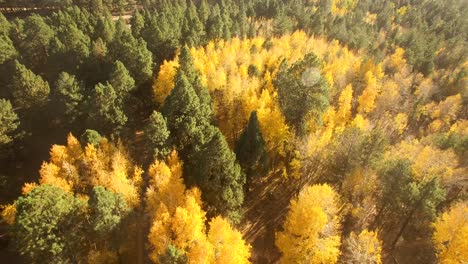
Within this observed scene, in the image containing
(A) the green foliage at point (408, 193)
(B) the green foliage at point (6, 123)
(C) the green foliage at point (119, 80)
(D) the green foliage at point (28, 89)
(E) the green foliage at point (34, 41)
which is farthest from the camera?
(E) the green foliage at point (34, 41)

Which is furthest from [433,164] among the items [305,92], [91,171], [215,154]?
[91,171]

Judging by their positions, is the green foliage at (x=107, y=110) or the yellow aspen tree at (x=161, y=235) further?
the green foliage at (x=107, y=110)

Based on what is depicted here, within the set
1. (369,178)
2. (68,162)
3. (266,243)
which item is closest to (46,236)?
(68,162)

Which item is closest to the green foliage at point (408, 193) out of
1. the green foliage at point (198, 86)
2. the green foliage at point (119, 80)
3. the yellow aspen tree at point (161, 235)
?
the green foliage at point (198, 86)

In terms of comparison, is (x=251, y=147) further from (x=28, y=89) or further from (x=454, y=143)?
(x=28, y=89)

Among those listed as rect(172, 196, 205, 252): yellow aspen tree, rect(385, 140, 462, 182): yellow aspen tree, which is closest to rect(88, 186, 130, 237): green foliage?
rect(172, 196, 205, 252): yellow aspen tree

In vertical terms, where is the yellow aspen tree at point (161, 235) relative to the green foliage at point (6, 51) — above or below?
below

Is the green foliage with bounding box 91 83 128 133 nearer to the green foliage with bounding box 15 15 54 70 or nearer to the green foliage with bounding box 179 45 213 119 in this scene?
the green foliage with bounding box 179 45 213 119

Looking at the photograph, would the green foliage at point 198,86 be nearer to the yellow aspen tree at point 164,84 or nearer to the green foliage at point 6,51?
the yellow aspen tree at point 164,84

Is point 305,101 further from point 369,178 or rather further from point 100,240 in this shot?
point 100,240
